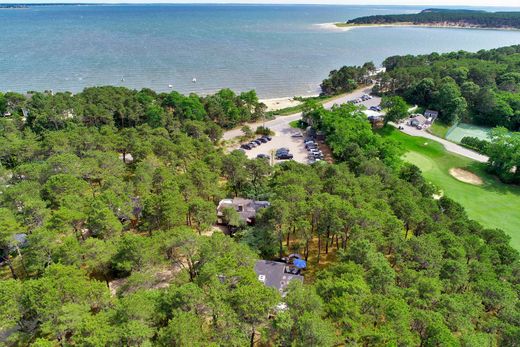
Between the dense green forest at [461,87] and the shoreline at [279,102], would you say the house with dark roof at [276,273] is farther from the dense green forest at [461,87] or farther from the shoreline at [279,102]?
the dense green forest at [461,87]

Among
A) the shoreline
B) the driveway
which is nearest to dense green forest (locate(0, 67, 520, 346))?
the driveway

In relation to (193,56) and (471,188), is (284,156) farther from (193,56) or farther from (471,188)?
(193,56)

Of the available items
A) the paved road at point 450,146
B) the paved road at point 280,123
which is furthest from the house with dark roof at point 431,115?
the paved road at point 280,123

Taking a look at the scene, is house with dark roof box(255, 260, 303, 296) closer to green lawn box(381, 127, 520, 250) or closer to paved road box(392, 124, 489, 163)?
green lawn box(381, 127, 520, 250)

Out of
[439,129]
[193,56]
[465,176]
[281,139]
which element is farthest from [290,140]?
[193,56]

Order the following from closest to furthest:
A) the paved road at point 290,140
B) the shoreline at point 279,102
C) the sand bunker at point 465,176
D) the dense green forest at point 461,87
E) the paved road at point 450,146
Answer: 1. the sand bunker at point 465,176
2. the paved road at point 290,140
3. the paved road at point 450,146
4. the dense green forest at point 461,87
5. the shoreline at point 279,102
